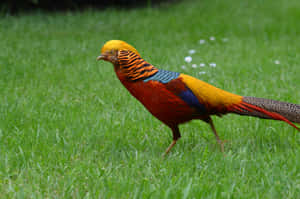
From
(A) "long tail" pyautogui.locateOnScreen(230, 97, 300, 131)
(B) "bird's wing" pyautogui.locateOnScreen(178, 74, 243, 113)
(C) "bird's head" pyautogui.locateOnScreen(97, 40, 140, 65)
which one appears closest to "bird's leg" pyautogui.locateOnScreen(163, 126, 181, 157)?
(B) "bird's wing" pyautogui.locateOnScreen(178, 74, 243, 113)

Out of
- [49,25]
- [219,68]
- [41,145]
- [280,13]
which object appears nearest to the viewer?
[41,145]

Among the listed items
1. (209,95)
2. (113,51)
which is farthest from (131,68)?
(209,95)

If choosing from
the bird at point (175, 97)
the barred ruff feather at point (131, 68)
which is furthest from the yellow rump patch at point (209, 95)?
the barred ruff feather at point (131, 68)

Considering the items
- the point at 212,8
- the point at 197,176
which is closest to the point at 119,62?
the point at 197,176

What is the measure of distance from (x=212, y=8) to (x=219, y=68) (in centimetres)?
500

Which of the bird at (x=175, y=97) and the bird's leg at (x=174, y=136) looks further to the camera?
the bird's leg at (x=174, y=136)

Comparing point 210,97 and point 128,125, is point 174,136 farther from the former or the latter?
point 128,125

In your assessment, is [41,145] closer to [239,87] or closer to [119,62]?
[119,62]

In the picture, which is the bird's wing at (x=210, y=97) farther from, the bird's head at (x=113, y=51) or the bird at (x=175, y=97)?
the bird's head at (x=113, y=51)

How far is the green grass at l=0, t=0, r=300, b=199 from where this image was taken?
2.94 metres

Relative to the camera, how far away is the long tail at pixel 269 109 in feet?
11.0

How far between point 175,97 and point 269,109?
78 centimetres

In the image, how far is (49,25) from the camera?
8570 mm

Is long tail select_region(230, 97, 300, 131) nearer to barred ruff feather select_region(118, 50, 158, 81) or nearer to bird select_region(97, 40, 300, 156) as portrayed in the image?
bird select_region(97, 40, 300, 156)
